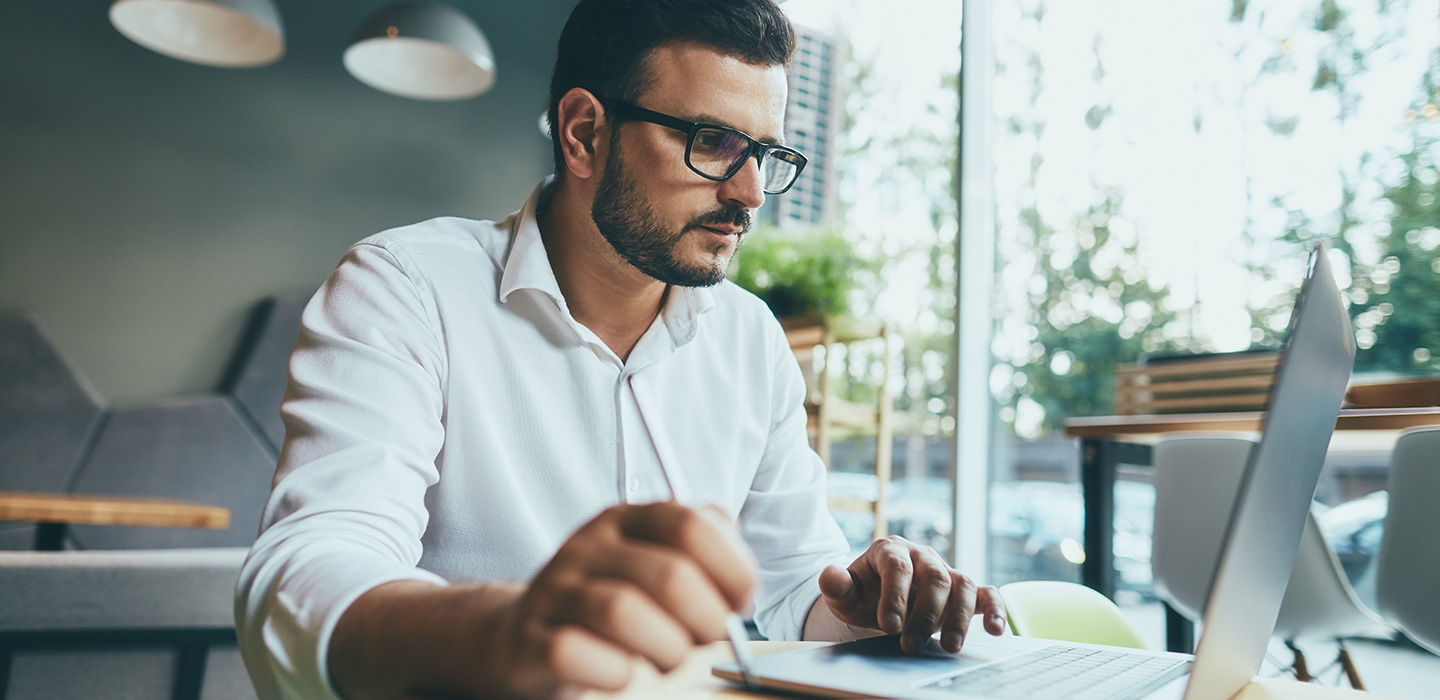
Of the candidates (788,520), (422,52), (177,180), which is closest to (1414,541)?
(788,520)

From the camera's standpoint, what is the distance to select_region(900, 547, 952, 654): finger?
685mm

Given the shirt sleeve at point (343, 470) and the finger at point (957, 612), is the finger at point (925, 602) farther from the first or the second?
the shirt sleeve at point (343, 470)

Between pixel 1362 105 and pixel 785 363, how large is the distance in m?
2.07

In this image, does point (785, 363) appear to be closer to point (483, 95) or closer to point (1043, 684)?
point (1043, 684)

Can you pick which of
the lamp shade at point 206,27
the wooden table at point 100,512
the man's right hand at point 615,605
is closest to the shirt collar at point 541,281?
the man's right hand at point 615,605

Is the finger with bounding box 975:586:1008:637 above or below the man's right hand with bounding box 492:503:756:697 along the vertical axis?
below

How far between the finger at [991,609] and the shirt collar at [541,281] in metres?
0.60

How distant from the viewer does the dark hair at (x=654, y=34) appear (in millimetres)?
1172

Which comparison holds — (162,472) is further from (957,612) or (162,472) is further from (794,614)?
(957,612)

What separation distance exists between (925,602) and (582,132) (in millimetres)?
869

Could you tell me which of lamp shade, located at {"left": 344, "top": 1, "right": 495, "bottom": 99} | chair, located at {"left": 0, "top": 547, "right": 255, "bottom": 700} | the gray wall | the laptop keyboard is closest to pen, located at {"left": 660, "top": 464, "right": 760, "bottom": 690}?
the laptop keyboard

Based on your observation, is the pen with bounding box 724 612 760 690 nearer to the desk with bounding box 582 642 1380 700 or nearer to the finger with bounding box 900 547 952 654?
the desk with bounding box 582 642 1380 700

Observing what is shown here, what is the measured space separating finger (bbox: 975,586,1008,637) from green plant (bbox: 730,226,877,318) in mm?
2430

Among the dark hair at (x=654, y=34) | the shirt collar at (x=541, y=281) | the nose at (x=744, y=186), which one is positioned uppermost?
the dark hair at (x=654, y=34)
